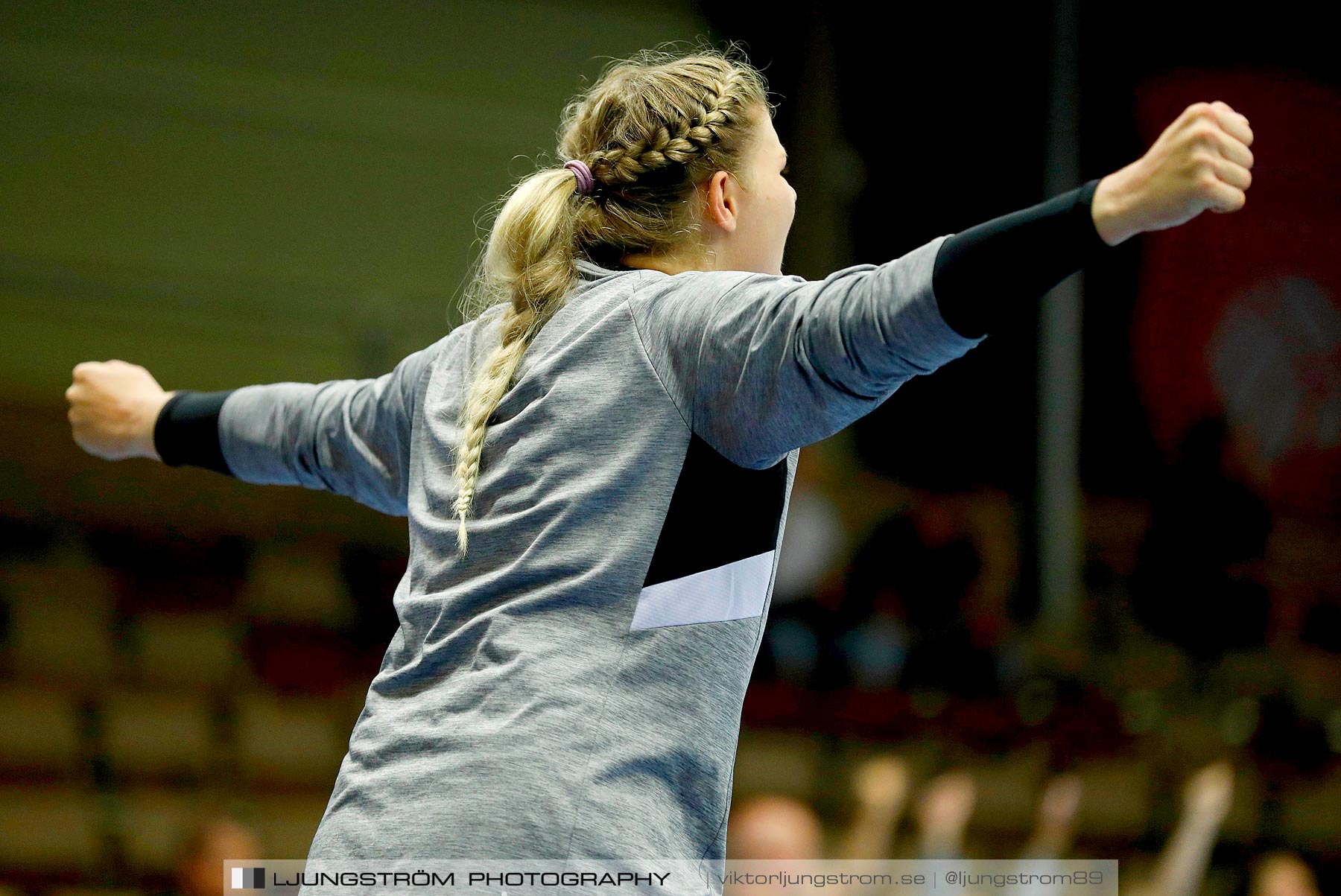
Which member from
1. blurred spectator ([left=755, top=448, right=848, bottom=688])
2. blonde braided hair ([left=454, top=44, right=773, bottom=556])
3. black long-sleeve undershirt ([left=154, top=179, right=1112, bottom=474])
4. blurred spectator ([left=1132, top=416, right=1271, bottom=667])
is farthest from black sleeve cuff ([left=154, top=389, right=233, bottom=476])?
blurred spectator ([left=1132, top=416, right=1271, bottom=667])

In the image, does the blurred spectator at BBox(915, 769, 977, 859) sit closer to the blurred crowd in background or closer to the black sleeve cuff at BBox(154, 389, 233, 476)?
the blurred crowd in background

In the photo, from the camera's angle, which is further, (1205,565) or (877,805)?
(1205,565)

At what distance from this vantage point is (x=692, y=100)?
48.4 inches

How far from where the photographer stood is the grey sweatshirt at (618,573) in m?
0.98

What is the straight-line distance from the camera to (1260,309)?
5.37m

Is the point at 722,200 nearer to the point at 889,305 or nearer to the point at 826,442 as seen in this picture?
the point at 889,305

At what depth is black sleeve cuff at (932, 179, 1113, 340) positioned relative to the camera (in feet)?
2.95

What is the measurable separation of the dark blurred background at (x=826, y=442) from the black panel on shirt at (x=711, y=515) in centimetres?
249

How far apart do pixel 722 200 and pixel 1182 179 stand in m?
0.46

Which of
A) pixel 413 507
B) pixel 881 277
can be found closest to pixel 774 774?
pixel 413 507

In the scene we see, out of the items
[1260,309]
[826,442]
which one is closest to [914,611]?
[826,442]

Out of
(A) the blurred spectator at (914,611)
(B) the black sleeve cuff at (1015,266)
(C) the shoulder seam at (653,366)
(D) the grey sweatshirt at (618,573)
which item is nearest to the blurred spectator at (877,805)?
(A) the blurred spectator at (914,611)

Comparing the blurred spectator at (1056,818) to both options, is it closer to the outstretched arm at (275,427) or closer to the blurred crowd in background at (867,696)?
the blurred crowd in background at (867,696)

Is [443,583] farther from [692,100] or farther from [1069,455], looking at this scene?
[1069,455]
